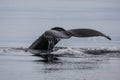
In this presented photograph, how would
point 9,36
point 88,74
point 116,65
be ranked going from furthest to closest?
point 9,36 → point 116,65 → point 88,74

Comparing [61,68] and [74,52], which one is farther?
[74,52]

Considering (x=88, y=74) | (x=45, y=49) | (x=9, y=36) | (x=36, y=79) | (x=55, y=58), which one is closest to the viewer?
(x=36, y=79)

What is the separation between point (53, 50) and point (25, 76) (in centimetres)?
573

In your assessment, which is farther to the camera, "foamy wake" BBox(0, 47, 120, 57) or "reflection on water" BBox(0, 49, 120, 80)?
"foamy wake" BBox(0, 47, 120, 57)

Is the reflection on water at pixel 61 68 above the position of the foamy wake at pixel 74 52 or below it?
above

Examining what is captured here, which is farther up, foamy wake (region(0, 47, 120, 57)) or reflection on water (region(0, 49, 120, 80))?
reflection on water (region(0, 49, 120, 80))

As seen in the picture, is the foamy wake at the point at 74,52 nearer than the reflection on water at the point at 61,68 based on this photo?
No

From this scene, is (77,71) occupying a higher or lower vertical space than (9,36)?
higher

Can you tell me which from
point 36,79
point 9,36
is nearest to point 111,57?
point 36,79

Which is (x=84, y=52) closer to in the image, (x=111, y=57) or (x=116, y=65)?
(x=111, y=57)

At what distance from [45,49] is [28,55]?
3.45ft

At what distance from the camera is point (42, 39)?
15258 mm

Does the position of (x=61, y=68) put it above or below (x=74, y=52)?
above

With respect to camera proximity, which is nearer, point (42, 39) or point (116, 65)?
point (116, 65)
